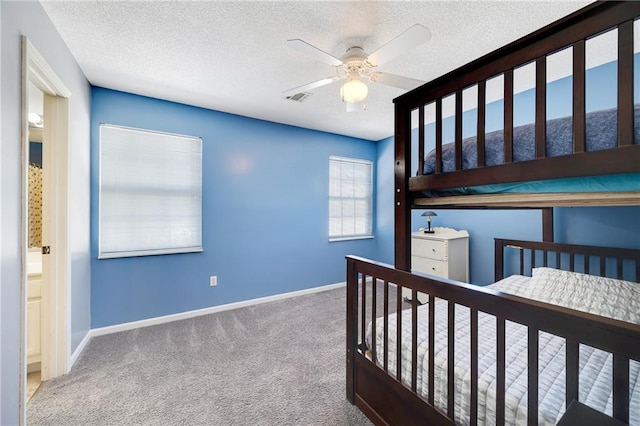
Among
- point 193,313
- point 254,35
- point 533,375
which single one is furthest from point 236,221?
point 533,375

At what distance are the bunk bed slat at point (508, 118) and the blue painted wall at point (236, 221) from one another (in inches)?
112

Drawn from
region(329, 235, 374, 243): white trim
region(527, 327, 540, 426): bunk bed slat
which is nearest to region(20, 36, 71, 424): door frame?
region(527, 327, 540, 426): bunk bed slat

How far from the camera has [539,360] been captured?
1.24 meters

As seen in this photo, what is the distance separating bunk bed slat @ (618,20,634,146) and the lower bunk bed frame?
1.62ft

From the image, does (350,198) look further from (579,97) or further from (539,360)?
(579,97)

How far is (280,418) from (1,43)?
2239 mm

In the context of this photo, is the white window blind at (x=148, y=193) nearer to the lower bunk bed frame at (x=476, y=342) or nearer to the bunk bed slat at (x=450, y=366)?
the lower bunk bed frame at (x=476, y=342)

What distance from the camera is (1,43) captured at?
115cm

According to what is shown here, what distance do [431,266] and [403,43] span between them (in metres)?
2.43

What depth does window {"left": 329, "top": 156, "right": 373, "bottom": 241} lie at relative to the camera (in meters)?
4.15

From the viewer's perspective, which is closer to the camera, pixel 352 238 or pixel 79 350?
pixel 79 350

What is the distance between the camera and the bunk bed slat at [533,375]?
832 millimetres

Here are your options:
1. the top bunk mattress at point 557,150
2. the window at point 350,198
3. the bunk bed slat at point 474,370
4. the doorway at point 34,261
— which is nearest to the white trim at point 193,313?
the doorway at point 34,261

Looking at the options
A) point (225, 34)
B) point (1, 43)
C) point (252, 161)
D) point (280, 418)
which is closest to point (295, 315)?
point (280, 418)
